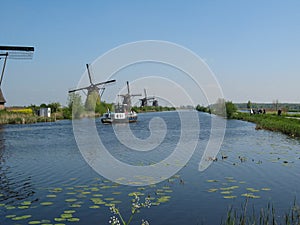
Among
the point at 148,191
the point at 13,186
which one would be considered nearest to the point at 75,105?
the point at 13,186

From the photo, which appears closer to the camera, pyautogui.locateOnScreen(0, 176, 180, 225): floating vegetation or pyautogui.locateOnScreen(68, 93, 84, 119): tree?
pyautogui.locateOnScreen(0, 176, 180, 225): floating vegetation

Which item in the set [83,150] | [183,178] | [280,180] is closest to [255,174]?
[280,180]

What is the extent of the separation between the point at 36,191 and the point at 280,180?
24.3ft

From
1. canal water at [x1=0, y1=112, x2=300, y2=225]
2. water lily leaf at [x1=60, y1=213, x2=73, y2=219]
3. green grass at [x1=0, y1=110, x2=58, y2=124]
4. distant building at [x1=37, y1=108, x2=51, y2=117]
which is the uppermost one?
distant building at [x1=37, y1=108, x2=51, y2=117]

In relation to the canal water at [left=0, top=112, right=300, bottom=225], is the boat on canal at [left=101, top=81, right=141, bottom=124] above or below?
above

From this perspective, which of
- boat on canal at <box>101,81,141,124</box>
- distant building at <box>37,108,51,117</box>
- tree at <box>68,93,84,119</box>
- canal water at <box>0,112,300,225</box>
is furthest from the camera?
tree at <box>68,93,84,119</box>

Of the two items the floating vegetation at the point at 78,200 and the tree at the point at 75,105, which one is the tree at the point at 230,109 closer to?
the tree at the point at 75,105

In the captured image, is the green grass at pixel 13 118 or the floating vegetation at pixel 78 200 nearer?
the floating vegetation at pixel 78 200

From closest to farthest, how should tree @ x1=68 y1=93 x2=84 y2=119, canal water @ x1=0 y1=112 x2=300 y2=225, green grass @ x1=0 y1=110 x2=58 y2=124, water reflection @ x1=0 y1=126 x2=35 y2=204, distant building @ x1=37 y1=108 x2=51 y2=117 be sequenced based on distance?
canal water @ x1=0 y1=112 x2=300 y2=225 → water reflection @ x1=0 y1=126 x2=35 y2=204 → green grass @ x1=0 y1=110 x2=58 y2=124 → distant building @ x1=37 y1=108 x2=51 y2=117 → tree @ x1=68 y1=93 x2=84 y2=119

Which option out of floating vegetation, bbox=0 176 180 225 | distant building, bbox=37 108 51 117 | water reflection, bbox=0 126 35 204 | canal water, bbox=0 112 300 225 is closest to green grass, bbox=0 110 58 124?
distant building, bbox=37 108 51 117

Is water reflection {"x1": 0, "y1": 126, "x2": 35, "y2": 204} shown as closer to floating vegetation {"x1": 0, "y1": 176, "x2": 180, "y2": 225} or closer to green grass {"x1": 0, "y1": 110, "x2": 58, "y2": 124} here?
floating vegetation {"x1": 0, "y1": 176, "x2": 180, "y2": 225}

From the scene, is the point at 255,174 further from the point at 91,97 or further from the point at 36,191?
the point at 91,97

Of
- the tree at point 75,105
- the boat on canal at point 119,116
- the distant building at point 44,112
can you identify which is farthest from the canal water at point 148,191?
the tree at point 75,105

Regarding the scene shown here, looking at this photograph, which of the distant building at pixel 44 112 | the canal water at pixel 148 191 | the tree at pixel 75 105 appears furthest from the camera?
the tree at pixel 75 105
